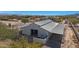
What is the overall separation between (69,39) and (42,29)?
0.49m

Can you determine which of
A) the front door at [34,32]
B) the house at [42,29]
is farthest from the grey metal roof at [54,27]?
the front door at [34,32]

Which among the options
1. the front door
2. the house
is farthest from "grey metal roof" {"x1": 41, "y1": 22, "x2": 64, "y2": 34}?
the front door

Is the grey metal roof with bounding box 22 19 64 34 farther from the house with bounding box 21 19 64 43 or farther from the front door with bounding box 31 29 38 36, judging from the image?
the front door with bounding box 31 29 38 36

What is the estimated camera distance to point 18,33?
333cm

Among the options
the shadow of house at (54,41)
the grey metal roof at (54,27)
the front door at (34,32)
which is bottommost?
the shadow of house at (54,41)

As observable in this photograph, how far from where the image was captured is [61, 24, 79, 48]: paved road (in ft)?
10.7

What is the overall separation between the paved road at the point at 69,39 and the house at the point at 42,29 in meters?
0.10

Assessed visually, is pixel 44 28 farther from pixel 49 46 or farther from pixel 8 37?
pixel 8 37

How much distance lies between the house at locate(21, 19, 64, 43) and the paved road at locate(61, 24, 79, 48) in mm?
99

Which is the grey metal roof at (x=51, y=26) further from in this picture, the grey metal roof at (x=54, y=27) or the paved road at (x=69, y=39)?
the paved road at (x=69, y=39)

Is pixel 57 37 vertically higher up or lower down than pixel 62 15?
lower down

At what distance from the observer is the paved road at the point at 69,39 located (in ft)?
10.7
